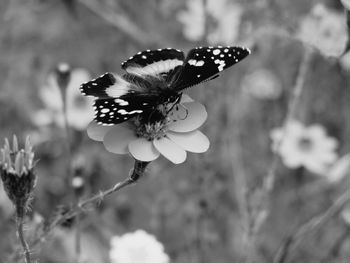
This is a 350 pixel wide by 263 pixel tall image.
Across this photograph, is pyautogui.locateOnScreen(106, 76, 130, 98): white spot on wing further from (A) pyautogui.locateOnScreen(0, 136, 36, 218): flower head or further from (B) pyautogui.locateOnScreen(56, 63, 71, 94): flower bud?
(B) pyautogui.locateOnScreen(56, 63, 71, 94): flower bud

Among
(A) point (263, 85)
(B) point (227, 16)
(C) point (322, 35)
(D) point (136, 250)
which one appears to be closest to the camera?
(D) point (136, 250)

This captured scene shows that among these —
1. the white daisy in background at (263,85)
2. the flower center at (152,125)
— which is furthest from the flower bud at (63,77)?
the white daisy in background at (263,85)

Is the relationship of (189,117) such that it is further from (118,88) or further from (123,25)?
(123,25)

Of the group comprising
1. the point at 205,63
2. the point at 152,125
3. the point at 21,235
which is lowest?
the point at 21,235

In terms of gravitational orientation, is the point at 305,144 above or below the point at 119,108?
above

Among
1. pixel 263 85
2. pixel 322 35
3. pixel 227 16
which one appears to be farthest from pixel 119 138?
pixel 263 85

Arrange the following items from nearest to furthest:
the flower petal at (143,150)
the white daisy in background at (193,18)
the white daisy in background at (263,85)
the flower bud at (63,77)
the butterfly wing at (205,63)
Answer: the flower petal at (143,150) < the butterfly wing at (205,63) < the flower bud at (63,77) < the white daisy in background at (193,18) < the white daisy in background at (263,85)

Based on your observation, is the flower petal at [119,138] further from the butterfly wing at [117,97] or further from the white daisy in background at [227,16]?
the white daisy in background at [227,16]
